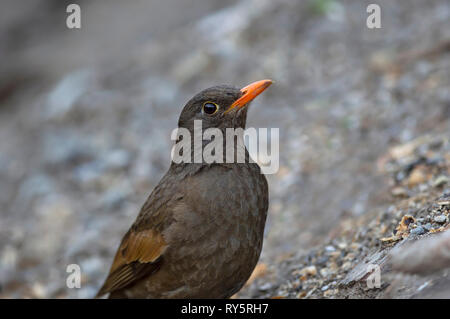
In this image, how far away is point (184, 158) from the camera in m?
4.95

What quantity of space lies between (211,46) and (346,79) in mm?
2550

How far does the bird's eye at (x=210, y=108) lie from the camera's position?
16.2 ft

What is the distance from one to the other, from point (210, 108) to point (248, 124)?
3.51 metres

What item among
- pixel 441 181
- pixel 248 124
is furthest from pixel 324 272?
pixel 248 124

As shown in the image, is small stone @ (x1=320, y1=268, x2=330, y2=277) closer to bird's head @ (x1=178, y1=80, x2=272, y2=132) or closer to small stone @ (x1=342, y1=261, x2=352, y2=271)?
small stone @ (x1=342, y1=261, x2=352, y2=271)

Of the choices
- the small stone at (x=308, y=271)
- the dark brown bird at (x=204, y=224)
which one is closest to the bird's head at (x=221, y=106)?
the dark brown bird at (x=204, y=224)

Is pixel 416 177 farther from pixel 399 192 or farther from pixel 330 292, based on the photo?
pixel 330 292

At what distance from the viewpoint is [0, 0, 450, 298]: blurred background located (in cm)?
682

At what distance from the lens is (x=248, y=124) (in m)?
8.43

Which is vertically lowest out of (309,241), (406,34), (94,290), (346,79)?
(94,290)

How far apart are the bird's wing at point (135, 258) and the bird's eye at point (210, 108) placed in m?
1.08
